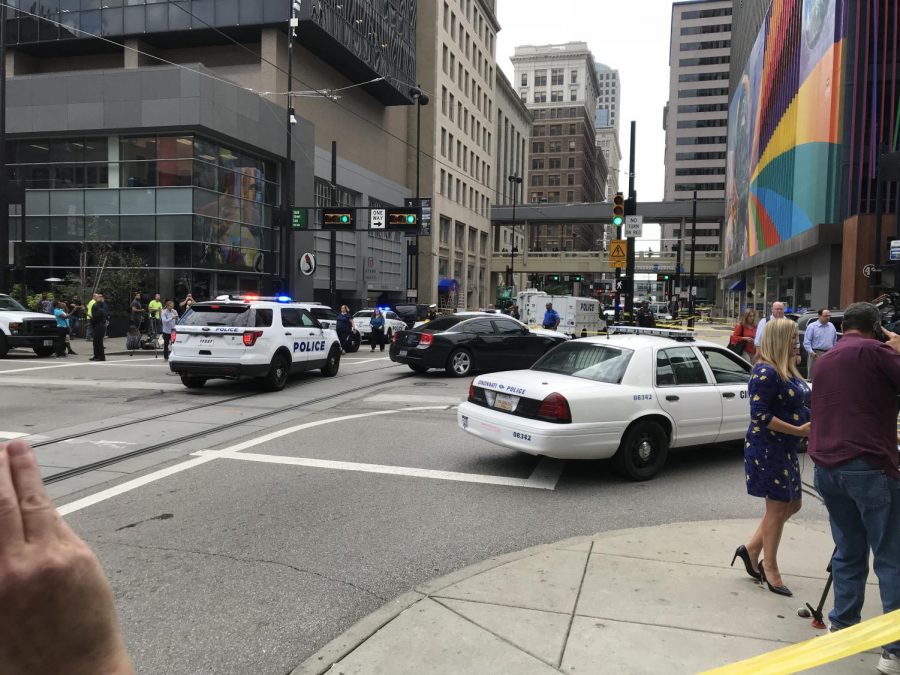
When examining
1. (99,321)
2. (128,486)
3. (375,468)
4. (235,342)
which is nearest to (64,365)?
(99,321)

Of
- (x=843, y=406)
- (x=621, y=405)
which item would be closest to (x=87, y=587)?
(x=843, y=406)

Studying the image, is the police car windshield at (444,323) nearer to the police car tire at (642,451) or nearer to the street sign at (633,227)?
the street sign at (633,227)

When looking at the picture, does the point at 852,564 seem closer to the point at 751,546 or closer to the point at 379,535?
the point at 751,546

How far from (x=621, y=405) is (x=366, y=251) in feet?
149

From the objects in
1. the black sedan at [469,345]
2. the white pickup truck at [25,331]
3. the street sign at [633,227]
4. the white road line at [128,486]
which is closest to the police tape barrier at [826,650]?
the white road line at [128,486]

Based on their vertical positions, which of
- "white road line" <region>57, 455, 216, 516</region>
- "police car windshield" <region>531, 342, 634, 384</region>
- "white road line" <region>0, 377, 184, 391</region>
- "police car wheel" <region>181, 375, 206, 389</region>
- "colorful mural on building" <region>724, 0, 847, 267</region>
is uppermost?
"colorful mural on building" <region>724, 0, 847, 267</region>

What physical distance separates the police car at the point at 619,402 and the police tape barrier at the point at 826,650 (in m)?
4.54

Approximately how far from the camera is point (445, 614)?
13.2ft

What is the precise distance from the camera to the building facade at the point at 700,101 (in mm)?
132375

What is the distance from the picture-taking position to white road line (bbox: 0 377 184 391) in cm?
1385

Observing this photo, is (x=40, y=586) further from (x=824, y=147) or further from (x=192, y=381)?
(x=824, y=147)

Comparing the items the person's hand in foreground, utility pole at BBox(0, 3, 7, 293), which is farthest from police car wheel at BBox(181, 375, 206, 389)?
the person's hand in foreground

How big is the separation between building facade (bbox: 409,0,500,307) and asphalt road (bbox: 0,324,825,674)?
176 ft

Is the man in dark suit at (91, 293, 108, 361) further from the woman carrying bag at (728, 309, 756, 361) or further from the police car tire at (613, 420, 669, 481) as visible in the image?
the police car tire at (613, 420, 669, 481)
